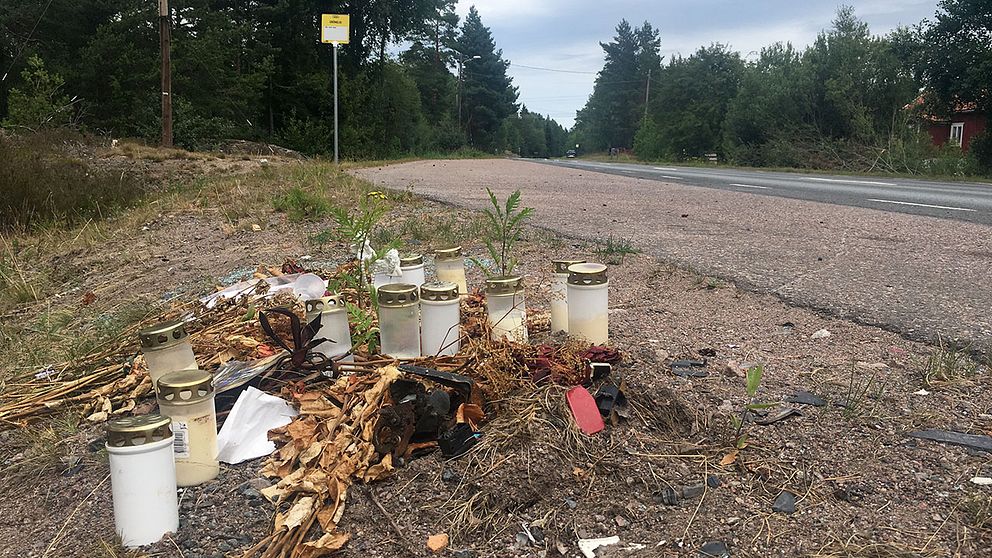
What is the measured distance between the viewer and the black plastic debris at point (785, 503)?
1565 mm

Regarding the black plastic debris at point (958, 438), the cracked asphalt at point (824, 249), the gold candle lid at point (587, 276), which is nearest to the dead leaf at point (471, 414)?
the gold candle lid at point (587, 276)

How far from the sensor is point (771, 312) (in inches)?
121

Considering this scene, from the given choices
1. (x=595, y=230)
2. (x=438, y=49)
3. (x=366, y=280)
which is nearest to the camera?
(x=366, y=280)

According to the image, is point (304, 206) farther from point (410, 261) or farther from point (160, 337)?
point (160, 337)

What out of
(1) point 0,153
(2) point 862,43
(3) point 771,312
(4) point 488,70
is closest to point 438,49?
(4) point 488,70

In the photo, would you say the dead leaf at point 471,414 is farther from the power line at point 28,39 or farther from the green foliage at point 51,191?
the power line at point 28,39

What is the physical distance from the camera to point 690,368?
2.32m

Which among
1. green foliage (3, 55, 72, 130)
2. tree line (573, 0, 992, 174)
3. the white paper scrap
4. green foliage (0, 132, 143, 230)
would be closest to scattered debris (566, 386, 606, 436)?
the white paper scrap

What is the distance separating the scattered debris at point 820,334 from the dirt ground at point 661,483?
0.72 feet

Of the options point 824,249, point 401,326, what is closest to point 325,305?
point 401,326

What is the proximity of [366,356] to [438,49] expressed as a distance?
6381cm

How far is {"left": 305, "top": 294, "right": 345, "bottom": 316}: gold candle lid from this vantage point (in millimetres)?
2258

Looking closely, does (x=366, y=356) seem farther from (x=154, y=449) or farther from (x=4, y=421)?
(x=4, y=421)

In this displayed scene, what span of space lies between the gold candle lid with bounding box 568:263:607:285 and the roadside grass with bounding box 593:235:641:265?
72.2 inches
